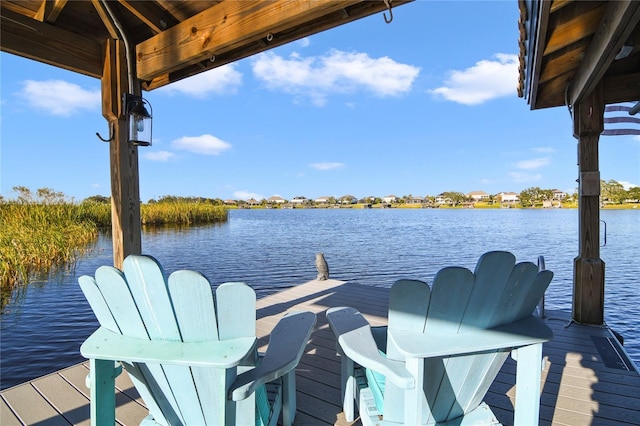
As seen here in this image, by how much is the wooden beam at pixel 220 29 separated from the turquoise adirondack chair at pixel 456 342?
3.99 feet

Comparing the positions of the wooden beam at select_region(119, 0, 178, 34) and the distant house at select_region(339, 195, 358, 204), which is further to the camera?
the distant house at select_region(339, 195, 358, 204)

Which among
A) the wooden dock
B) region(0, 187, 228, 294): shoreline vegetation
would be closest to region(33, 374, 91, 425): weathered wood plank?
the wooden dock

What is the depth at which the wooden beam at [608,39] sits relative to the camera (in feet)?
4.60

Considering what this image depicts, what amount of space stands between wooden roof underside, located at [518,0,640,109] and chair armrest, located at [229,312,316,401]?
1681mm

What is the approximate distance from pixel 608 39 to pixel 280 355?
84.5 inches

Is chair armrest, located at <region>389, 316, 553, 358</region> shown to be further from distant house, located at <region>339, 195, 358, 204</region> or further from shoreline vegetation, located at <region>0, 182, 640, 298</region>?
distant house, located at <region>339, 195, 358, 204</region>

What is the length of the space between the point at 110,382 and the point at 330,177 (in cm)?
4330

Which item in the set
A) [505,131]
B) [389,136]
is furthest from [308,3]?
[389,136]

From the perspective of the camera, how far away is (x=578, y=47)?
7.00ft

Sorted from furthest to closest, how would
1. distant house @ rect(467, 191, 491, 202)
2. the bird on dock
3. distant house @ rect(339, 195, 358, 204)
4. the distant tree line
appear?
distant house @ rect(339, 195, 358, 204) < distant house @ rect(467, 191, 491, 202) < the distant tree line < the bird on dock

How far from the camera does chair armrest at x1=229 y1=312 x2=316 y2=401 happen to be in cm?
101

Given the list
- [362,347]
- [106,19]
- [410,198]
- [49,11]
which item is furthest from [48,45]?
[410,198]

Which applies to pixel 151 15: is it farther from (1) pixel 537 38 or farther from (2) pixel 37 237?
(2) pixel 37 237

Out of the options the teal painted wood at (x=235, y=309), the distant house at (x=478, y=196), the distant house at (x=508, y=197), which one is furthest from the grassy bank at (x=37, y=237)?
the distant house at (x=478, y=196)
